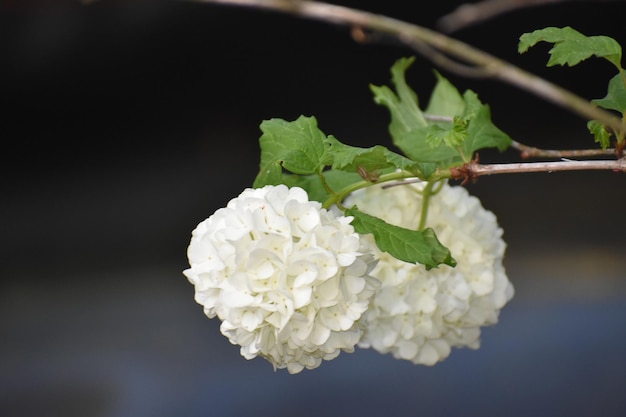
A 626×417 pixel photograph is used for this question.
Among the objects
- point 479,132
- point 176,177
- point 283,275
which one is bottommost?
point 283,275

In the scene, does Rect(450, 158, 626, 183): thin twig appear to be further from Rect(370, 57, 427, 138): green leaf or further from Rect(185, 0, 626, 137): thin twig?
Rect(370, 57, 427, 138): green leaf

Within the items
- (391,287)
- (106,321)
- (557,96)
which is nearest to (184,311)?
(106,321)

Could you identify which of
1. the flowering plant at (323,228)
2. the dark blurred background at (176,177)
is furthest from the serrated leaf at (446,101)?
the dark blurred background at (176,177)

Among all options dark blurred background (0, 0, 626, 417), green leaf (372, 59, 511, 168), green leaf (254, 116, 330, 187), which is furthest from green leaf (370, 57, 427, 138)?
dark blurred background (0, 0, 626, 417)

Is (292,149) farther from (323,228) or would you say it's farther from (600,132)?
(600,132)

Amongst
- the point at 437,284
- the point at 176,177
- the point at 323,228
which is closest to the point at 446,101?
the point at 437,284

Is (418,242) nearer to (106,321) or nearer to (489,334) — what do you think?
(489,334)

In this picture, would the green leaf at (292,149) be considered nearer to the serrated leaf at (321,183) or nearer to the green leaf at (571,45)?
the serrated leaf at (321,183)
